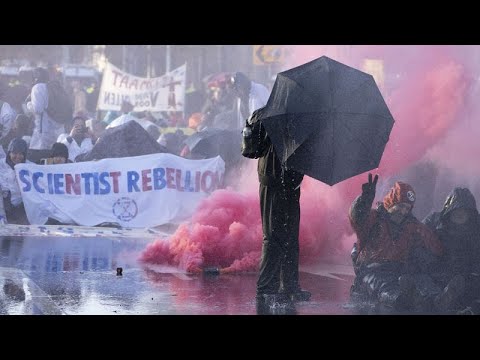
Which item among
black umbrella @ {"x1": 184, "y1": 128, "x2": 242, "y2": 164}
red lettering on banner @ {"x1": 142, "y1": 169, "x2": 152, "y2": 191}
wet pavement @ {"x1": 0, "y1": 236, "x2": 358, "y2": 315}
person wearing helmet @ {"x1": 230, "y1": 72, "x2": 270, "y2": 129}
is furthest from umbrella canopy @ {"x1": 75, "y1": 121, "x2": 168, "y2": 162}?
wet pavement @ {"x1": 0, "y1": 236, "x2": 358, "y2": 315}

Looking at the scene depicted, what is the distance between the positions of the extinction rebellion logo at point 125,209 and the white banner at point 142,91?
7.05 m

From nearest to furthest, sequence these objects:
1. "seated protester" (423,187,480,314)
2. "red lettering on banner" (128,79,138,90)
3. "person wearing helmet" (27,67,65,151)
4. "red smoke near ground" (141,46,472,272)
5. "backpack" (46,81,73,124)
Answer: "seated protester" (423,187,480,314) < "red smoke near ground" (141,46,472,272) < "person wearing helmet" (27,67,65,151) < "backpack" (46,81,73,124) < "red lettering on banner" (128,79,138,90)

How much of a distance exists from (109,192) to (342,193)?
5.03 m

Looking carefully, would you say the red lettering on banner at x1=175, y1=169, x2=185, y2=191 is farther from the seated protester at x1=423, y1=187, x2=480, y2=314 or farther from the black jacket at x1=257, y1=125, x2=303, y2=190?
the black jacket at x1=257, y1=125, x2=303, y2=190

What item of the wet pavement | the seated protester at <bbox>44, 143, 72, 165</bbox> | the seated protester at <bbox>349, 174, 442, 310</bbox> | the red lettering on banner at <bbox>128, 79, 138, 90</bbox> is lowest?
the wet pavement

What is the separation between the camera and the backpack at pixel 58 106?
61.3 ft

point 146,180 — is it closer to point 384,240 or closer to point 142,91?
point 142,91

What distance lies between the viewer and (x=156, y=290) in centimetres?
919

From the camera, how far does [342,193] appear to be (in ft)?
38.7

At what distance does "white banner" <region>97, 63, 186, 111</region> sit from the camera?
71.8ft

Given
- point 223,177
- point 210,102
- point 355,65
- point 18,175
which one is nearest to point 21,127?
point 18,175

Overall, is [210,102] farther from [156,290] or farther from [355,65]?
[156,290]

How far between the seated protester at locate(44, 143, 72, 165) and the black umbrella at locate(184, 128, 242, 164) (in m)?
2.59
